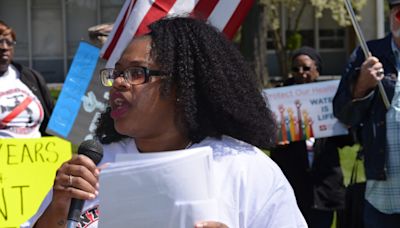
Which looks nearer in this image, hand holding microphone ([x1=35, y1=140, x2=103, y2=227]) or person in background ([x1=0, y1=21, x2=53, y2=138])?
hand holding microphone ([x1=35, y1=140, x2=103, y2=227])

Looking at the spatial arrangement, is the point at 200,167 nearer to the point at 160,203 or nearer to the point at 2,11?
the point at 160,203

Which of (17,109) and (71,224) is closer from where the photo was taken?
(71,224)

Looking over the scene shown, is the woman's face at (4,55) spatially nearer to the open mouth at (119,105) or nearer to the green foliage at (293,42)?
the open mouth at (119,105)


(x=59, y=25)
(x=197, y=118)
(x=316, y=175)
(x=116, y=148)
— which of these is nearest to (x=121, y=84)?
(x=197, y=118)

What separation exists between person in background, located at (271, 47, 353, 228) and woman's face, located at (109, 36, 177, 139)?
427 centimetres

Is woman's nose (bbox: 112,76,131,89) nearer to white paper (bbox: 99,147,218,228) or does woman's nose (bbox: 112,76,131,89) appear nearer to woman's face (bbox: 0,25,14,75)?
white paper (bbox: 99,147,218,228)

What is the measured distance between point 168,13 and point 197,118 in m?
1.94

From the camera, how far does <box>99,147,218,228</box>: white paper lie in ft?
6.97

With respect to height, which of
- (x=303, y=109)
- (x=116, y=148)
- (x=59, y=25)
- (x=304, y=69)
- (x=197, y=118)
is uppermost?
(x=197, y=118)

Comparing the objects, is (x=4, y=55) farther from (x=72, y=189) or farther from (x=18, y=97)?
(x=72, y=189)

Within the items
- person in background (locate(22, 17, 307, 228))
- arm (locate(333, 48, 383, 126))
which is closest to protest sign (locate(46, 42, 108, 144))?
arm (locate(333, 48, 383, 126))

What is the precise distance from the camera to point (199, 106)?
8.30 feet

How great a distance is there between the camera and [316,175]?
678 cm

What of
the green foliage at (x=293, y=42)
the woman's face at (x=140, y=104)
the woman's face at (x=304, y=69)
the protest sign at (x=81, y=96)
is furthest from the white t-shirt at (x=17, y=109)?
the green foliage at (x=293, y=42)
